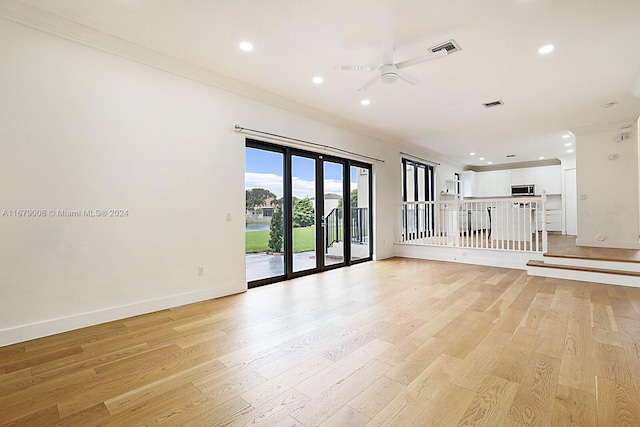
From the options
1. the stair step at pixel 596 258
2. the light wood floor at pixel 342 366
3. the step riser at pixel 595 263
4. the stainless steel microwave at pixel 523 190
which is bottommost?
the light wood floor at pixel 342 366

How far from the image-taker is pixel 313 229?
5371 millimetres

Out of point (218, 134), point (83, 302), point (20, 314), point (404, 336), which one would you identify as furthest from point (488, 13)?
point (20, 314)

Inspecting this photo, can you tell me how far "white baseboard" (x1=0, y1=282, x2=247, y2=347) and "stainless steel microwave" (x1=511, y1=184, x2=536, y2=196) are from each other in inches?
425

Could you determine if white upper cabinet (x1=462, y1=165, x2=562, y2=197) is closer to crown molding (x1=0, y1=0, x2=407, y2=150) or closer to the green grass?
the green grass

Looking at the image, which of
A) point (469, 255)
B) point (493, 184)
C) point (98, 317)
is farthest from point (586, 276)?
point (493, 184)

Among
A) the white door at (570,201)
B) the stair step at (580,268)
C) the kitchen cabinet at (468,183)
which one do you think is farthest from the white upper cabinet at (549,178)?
the stair step at (580,268)

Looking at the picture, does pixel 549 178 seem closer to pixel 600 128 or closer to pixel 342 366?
pixel 600 128

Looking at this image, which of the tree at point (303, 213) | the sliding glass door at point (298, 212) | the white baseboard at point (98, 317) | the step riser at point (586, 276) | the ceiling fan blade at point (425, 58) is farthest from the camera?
the tree at point (303, 213)

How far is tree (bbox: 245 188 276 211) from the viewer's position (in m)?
4.45

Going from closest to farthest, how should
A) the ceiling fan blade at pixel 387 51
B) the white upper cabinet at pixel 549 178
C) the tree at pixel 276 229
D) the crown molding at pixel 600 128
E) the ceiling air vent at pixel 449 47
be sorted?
the ceiling fan blade at pixel 387 51, the ceiling air vent at pixel 449 47, the tree at pixel 276 229, the crown molding at pixel 600 128, the white upper cabinet at pixel 549 178

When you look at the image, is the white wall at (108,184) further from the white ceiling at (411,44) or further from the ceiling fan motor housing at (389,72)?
the ceiling fan motor housing at (389,72)

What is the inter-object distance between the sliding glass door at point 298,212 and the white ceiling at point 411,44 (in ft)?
3.33

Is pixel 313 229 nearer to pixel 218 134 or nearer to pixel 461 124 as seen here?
pixel 218 134

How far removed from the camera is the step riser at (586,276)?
14.5 feet
